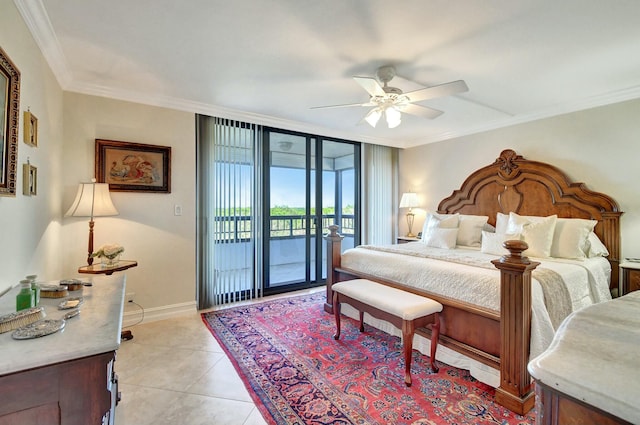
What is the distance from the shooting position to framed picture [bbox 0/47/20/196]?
4.78ft

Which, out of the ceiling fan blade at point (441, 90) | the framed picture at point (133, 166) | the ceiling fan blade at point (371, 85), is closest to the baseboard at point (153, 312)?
the framed picture at point (133, 166)

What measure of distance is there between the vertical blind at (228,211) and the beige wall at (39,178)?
1.31m

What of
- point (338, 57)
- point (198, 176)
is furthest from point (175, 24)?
point (198, 176)

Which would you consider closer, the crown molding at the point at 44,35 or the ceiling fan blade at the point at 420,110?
the crown molding at the point at 44,35

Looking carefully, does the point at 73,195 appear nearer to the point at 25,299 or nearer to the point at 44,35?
the point at 44,35

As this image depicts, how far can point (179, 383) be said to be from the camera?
6.88 feet

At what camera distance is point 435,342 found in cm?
227

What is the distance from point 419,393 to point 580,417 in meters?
1.65

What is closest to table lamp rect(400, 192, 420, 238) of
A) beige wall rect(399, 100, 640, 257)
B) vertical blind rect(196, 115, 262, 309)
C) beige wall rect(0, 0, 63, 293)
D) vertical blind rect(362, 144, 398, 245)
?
vertical blind rect(362, 144, 398, 245)

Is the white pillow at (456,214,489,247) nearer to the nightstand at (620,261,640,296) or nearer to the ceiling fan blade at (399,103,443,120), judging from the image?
the nightstand at (620,261,640,296)

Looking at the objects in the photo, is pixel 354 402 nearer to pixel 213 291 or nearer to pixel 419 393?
pixel 419 393

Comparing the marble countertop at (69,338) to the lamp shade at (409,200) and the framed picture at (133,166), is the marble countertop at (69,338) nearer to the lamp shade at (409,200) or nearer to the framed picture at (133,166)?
the framed picture at (133,166)

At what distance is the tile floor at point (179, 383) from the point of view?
1767 mm

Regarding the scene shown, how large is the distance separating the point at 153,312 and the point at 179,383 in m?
1.43
